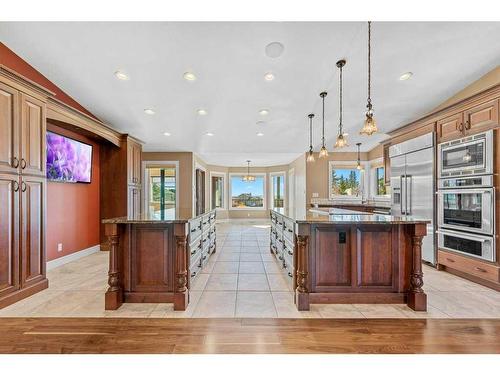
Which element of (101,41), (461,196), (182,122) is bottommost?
(461,196)

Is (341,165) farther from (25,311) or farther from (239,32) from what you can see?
(25,311)

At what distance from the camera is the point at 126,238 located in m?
2.41

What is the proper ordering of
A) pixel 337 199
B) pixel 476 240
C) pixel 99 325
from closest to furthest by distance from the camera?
pixel 99 325 < pixel 476 240 < pixel 337 199

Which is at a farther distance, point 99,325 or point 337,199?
point 337,199

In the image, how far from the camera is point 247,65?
3020mm

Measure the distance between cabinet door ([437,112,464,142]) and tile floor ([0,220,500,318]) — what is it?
6.51ft

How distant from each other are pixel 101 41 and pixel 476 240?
16.5 feet

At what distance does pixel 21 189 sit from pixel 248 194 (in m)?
8.29

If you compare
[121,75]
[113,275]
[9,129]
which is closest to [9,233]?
[9,129]

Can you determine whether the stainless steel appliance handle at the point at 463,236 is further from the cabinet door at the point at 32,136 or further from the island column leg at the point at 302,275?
the cabinet door at the point at 32,136

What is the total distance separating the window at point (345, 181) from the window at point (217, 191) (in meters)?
4.92

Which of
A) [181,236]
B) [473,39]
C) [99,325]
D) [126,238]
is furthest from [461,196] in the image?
[99,325]

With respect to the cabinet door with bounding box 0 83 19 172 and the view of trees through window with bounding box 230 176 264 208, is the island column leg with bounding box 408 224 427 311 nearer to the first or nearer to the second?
the cabinet door with bounding box 0 83 19 172
